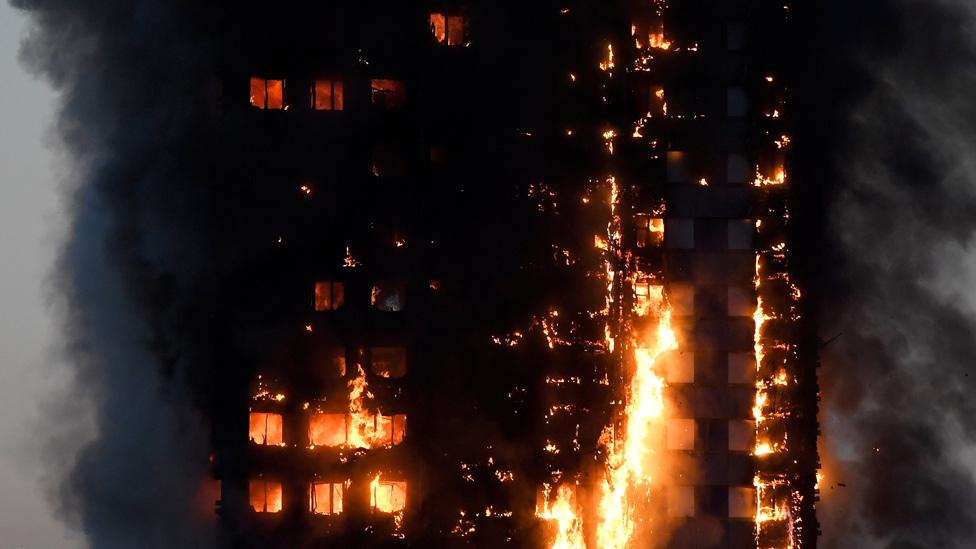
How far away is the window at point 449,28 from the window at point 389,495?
37.0 feet

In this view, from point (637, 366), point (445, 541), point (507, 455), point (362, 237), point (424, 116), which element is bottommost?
point (445, 541)

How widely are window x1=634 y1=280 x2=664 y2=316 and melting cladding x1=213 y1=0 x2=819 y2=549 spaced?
57mm

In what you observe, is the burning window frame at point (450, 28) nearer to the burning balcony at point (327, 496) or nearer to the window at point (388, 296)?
the window at point (388, 296)

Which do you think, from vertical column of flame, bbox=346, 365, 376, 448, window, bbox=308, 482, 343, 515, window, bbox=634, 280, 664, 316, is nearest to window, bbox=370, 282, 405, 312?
vertical column of flame, bbox=346, 365, 376, 448

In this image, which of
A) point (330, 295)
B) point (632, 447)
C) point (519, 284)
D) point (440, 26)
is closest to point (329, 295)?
point (330, 295)

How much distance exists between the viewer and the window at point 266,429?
23094mm

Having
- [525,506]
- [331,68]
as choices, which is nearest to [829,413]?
[525,506]

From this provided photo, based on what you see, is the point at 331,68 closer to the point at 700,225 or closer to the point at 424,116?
the point at 424,116

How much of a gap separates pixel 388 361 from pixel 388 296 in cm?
164

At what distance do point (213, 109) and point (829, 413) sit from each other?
17.7 m

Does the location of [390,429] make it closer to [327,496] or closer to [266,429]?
[327,496]

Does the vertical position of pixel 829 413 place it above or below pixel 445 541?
above

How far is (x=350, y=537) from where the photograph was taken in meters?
22.9

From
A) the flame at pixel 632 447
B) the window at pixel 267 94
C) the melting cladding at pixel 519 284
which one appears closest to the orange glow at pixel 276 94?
the window at pixel 267 94
